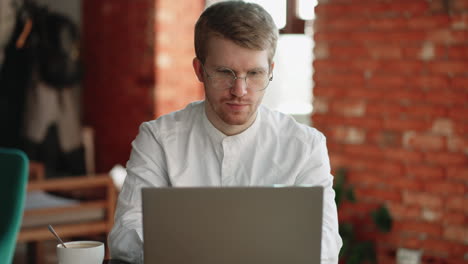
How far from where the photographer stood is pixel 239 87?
1.59 meters

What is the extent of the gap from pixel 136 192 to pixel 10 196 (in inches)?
41.0

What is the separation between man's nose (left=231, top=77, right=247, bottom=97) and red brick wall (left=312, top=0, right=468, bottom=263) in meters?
1.58

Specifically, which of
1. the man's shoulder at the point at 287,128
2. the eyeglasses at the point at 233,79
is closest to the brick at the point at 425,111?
the man's shoulder at the point at 287,128

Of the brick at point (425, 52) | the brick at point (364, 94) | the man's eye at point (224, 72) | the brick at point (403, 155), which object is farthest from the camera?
the brick at point (364, 94)

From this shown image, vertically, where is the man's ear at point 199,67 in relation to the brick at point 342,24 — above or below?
below

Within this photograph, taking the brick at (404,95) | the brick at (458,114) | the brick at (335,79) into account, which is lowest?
the brick at (458,114)

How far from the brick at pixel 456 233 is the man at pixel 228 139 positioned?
1.41 meters

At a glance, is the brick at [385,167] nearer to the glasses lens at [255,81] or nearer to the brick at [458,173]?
the brick at [458,173]

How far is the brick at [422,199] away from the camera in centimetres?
299

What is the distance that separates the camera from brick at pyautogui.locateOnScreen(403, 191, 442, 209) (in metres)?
2.99

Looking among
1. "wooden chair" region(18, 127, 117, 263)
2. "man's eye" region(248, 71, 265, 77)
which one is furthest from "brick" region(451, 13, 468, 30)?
"wooden chair" region(18, 127, 117, 263)

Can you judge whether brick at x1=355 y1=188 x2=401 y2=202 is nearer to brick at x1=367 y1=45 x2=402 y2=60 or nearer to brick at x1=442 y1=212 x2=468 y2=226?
brick at x1=442 y1=212 x2=468 y2=226

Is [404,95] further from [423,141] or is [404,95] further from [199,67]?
[199,67]

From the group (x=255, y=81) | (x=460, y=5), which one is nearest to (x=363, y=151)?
(x=460, y=5)
